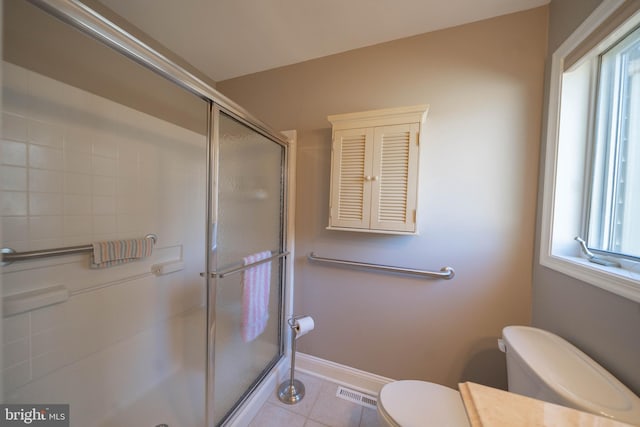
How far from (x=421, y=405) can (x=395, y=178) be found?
1.07 m

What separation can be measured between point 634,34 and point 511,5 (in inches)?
20.8

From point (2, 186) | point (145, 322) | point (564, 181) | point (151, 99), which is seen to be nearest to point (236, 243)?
point (145, 322)

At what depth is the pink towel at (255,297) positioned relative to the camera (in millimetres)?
1249

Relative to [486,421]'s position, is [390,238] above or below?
above

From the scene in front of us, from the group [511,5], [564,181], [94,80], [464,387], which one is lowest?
[464,387]

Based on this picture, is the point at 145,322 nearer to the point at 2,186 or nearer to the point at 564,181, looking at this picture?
the point at 2,186

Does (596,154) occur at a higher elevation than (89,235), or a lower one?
higher

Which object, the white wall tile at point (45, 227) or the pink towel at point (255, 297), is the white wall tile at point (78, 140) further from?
the pink towel at point (255, 297)

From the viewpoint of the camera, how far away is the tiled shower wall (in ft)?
2.84

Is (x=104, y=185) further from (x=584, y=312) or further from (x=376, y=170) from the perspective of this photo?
(x=584, y=312)

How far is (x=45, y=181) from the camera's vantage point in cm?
92

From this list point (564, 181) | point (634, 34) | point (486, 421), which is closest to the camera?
point (486, 421)

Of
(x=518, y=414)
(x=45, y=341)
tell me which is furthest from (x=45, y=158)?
(x=518, y=414)

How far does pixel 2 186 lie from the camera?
0.83m
